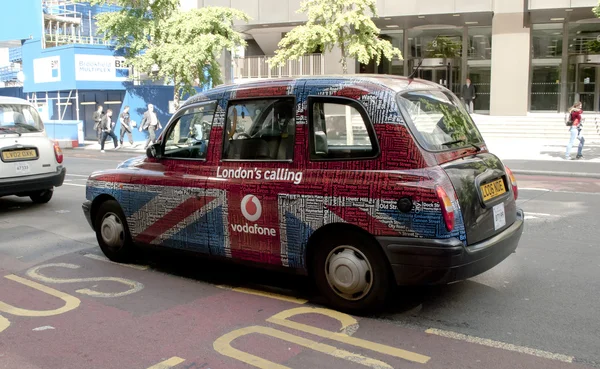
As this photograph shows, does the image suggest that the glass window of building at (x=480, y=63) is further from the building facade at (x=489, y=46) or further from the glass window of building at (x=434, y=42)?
the glass window of building at (x=434, y=42)

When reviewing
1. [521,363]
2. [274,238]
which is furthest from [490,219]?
[274,238]

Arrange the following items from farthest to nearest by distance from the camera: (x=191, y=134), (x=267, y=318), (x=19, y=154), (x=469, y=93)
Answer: (x=469, y=93) → (x=19, y=154) → (x=191, y=134) → (x=267, y=318)

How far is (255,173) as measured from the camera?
17.1ft

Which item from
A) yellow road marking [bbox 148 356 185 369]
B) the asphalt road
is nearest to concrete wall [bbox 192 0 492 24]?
the asphalt road

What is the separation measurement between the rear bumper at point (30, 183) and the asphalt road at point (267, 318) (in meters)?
2.80

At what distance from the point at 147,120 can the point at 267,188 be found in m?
20.6

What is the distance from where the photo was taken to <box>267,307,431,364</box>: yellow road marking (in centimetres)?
406

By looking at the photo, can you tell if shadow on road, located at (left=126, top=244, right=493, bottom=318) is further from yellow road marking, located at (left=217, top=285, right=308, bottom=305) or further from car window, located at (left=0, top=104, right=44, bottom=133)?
car window, located at (left=0, top=104, right=44, bottom=133)

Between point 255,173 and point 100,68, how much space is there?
91.1ft

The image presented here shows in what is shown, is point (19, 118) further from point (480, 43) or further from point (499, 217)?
point (480, 43)

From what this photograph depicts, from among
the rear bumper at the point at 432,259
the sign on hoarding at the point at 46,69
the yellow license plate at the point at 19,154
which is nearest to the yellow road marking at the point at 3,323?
the rear bumper at the point at 432,259

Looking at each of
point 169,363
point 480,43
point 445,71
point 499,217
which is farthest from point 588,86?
point 169,363

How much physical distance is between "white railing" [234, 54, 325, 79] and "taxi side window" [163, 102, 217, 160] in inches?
992

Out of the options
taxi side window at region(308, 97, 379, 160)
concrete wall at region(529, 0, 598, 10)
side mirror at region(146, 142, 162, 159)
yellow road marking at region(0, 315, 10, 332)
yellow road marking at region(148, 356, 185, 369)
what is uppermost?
concrete wall at region(529, 0, 598, 10)
